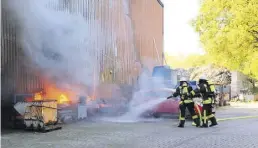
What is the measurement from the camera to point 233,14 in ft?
60.0

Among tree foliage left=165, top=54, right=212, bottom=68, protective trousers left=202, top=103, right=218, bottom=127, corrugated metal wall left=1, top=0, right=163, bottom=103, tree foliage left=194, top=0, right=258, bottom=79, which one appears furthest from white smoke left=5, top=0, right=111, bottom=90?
tree foliage left=165, top=54, right=212, bottom=68

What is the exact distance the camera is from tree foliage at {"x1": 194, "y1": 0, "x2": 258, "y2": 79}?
17.4 m

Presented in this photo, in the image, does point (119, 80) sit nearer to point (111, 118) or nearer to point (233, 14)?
point (111, 118)

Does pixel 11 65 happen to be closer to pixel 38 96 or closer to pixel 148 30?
pixel 38 96

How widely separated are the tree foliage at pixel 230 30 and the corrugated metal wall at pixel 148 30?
9.99ft

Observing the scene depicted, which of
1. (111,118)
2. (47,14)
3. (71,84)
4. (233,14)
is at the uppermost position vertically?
(233,14)

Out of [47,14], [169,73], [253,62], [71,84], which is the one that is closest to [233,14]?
[253,62]

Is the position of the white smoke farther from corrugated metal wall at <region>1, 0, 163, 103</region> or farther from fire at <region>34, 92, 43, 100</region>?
fire at <region>34, 92, 43, 100</region>

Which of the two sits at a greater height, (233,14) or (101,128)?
(233,14)

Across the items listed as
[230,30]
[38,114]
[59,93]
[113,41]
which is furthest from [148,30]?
[38,114]

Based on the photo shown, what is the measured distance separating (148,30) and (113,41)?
5974 millimetres

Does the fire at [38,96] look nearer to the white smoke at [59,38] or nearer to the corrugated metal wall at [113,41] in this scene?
the corrugated metal wall at [113,41]

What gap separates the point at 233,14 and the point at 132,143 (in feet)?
41.8

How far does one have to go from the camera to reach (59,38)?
11922 millimetres
